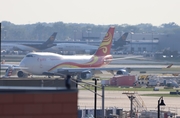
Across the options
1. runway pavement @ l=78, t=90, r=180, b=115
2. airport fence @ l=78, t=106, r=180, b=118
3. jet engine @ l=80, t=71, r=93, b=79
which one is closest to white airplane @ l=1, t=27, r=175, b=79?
jet engine @ l=80, t=71, r=93, b=79

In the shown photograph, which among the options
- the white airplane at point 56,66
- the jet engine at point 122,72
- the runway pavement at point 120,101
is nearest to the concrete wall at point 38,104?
the runway pavement at point 120,101

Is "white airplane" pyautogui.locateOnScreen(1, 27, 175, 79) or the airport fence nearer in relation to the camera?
the airport fence

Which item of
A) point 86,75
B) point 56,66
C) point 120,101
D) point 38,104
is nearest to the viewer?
point 38,104

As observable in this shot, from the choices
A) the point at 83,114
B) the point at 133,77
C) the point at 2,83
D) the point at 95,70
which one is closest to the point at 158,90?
the point at 133,77

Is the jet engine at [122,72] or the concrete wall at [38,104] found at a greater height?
the concrete wall at [38,104]

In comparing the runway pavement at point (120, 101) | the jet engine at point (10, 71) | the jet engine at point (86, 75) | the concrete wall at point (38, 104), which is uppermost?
the concrete wall at point (38, 104)

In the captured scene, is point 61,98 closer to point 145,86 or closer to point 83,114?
point 83,114

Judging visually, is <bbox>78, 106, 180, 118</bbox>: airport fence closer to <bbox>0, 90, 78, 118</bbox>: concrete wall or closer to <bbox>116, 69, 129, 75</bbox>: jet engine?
<bbox>0, 90, 78, 118</bbox>: concrete wall

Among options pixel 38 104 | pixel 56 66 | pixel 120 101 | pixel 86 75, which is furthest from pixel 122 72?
pixel 38 104

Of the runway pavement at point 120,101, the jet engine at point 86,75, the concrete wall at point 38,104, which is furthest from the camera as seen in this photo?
the jet engine at point 86,75

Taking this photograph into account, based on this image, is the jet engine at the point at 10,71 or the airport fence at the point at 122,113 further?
the jet engine at the point at 10,71

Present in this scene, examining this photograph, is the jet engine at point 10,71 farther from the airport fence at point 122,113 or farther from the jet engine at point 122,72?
the airport fence at point 122,113

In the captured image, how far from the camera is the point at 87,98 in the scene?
230 ft

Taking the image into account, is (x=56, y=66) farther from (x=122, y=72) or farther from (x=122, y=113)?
(x=122, y=113)
